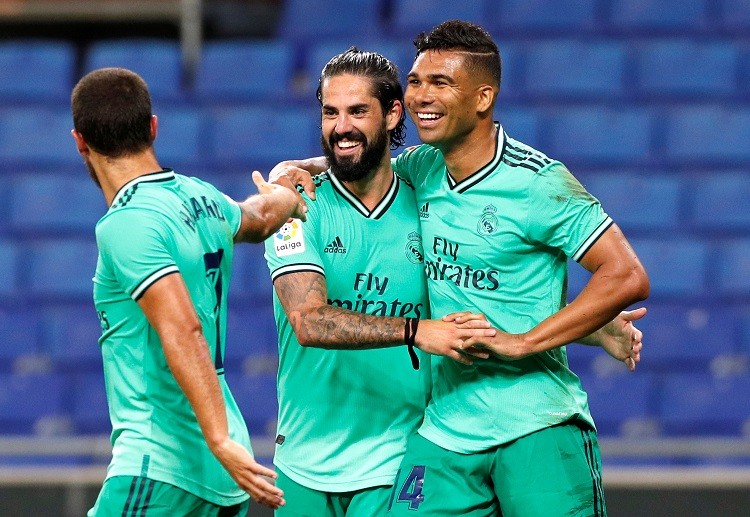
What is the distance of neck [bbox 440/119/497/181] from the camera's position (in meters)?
4.07

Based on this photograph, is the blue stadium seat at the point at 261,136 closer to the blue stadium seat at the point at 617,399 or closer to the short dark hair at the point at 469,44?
the blue stadium seat at the point at 617,399

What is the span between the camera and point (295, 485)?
4258 mm

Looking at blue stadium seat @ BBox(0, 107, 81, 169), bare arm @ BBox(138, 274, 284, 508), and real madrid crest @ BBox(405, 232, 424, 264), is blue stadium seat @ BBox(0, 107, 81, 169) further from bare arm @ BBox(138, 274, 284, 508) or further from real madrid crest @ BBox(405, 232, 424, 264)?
bare arm @ BBox(138, 274, 284, 508)

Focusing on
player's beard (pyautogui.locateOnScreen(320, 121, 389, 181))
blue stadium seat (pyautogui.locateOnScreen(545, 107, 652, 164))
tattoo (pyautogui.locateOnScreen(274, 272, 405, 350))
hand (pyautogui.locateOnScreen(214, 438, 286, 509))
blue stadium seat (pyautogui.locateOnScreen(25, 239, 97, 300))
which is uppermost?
player's beard (pyautogui.locateOnScreen(320, 121, 389, 181))

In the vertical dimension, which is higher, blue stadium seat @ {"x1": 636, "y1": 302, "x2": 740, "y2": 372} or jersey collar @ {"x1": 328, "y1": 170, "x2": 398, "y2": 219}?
jersey collar @ {"x1": 328, "y1": 170, "x2": 398, "y2": 219}

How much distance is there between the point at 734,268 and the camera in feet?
26.8

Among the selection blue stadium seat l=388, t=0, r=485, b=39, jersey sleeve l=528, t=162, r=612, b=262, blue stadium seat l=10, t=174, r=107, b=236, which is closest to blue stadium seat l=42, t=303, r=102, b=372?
blue stadium seat l=10, t=174, r=107, b=236

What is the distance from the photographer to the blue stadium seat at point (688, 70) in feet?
30.2

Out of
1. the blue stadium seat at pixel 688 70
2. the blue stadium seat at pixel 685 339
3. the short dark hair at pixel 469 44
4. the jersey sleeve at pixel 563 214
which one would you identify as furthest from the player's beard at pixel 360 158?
the blue stadium seat at pixel 688 70

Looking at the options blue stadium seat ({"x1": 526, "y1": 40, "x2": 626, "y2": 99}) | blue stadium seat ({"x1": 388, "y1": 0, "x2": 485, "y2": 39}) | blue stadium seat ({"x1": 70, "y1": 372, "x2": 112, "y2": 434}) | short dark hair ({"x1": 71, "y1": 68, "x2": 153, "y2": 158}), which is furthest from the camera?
blue stadium seat ({"x1": 388, "y1": 0, "x2": 485, "y2": 39})

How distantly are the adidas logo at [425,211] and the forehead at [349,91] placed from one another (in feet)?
1.28

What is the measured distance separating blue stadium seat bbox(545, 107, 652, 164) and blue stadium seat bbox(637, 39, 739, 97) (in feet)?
1.43

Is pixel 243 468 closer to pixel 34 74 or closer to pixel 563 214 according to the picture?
pixel 563 214

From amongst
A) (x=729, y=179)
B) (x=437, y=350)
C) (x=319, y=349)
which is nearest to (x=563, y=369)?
(x=437, y=350)
